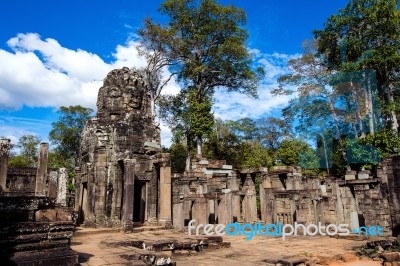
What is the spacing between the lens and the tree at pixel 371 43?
1795 centimetres

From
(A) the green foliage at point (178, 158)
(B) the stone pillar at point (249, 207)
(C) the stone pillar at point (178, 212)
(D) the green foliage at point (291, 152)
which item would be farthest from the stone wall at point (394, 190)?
(A) the green foliage at point (178, 158)

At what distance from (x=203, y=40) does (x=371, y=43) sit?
1251 centimetres

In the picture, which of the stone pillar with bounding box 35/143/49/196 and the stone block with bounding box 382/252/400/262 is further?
the stone pillar with bounding box 35/143/49/196

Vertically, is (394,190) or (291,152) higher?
(291,152)

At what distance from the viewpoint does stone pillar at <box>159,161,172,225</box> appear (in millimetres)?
13039

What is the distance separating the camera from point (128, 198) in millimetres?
12062

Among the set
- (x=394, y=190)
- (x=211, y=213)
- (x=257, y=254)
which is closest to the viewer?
(x=257, y=254)

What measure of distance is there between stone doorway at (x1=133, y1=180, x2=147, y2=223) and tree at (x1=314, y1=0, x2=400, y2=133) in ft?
47.8

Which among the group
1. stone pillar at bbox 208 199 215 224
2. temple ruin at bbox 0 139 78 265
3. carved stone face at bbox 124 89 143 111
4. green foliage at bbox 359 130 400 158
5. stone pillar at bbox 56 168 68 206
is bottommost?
stone pillar at bbox 208 199 215 224

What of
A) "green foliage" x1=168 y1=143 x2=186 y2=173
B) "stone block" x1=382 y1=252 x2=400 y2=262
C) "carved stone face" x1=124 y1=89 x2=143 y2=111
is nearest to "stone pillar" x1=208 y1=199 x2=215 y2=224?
"carved stone face" x1=124 y1=89 x2=143 y2=111

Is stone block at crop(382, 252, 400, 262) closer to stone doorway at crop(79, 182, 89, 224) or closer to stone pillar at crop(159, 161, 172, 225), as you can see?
stone pillar at crop(159, 161, 172, 225)

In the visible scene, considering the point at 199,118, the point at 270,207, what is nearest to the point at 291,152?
the point at 199,118

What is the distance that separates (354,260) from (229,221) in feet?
22.1

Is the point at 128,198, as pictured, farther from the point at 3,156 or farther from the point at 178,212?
the point at 3,156
